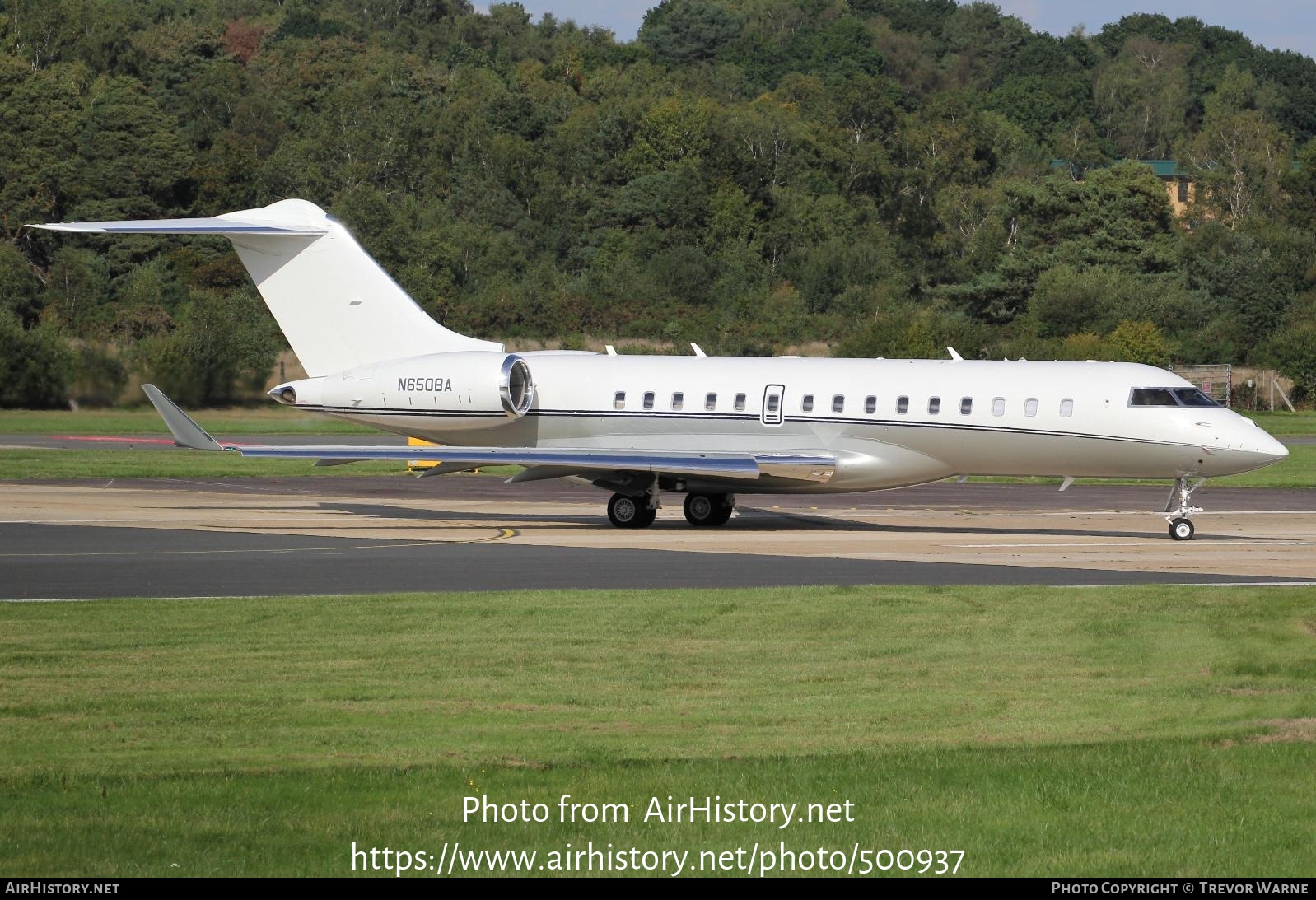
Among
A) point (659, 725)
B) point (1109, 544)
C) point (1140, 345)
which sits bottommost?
point (1109, 544)

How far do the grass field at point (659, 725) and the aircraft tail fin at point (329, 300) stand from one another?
1289cm

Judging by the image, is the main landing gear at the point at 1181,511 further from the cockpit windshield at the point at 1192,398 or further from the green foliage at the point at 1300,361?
the green foliage at the point at 1300,361

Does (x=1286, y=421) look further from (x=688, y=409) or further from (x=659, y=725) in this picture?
(x=659, y=725)

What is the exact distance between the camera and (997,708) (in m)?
12.4

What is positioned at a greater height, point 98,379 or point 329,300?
point 329,300

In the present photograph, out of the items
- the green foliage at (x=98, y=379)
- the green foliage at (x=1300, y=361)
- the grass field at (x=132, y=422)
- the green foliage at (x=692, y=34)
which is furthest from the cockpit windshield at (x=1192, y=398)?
the green foliage at (x=692, y=34)

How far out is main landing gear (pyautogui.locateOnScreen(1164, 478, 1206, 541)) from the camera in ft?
85.8

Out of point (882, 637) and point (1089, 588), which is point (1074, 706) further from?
point (1089, 588)

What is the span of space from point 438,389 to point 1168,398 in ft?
38.6

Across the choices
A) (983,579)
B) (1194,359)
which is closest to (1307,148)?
(1194,359)

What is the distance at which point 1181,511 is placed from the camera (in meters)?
26.5

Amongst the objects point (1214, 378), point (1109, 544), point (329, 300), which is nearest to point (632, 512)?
point (329, 300)

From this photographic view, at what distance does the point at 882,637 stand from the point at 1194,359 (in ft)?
198

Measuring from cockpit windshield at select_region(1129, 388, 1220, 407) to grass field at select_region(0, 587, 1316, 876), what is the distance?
8430 mm
